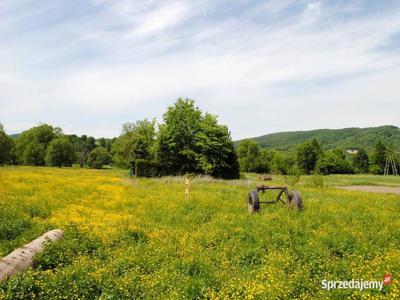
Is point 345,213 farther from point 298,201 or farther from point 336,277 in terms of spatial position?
point 336,277

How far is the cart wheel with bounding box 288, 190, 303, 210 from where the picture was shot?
1344 cm

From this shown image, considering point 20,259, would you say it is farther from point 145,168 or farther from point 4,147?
point 4,147

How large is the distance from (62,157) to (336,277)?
3256 inches

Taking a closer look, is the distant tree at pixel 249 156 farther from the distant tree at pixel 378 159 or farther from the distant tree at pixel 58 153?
the distant tree at pixel 58 153

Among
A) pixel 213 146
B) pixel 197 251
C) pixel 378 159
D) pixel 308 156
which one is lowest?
pixel 197 251

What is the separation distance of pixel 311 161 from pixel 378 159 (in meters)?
30.5

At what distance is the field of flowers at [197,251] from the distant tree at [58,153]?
68.3m

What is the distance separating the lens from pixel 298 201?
1351 centimetres

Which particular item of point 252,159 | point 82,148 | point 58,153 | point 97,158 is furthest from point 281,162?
point 82,148

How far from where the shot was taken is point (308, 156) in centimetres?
10244

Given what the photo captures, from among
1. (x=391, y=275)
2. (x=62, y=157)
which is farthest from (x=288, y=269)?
(x=62, y=157)

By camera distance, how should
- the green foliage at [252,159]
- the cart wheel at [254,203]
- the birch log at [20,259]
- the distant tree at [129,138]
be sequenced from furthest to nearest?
1. the green foliage at [252,159]
2. the distant tree at [129,138]
3. the cart wheel at [254,203]
4. the birch log at [20,259]

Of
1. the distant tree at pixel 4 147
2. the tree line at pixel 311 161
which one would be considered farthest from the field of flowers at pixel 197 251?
the tree line at pixel 311 161

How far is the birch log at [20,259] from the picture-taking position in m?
6.00
